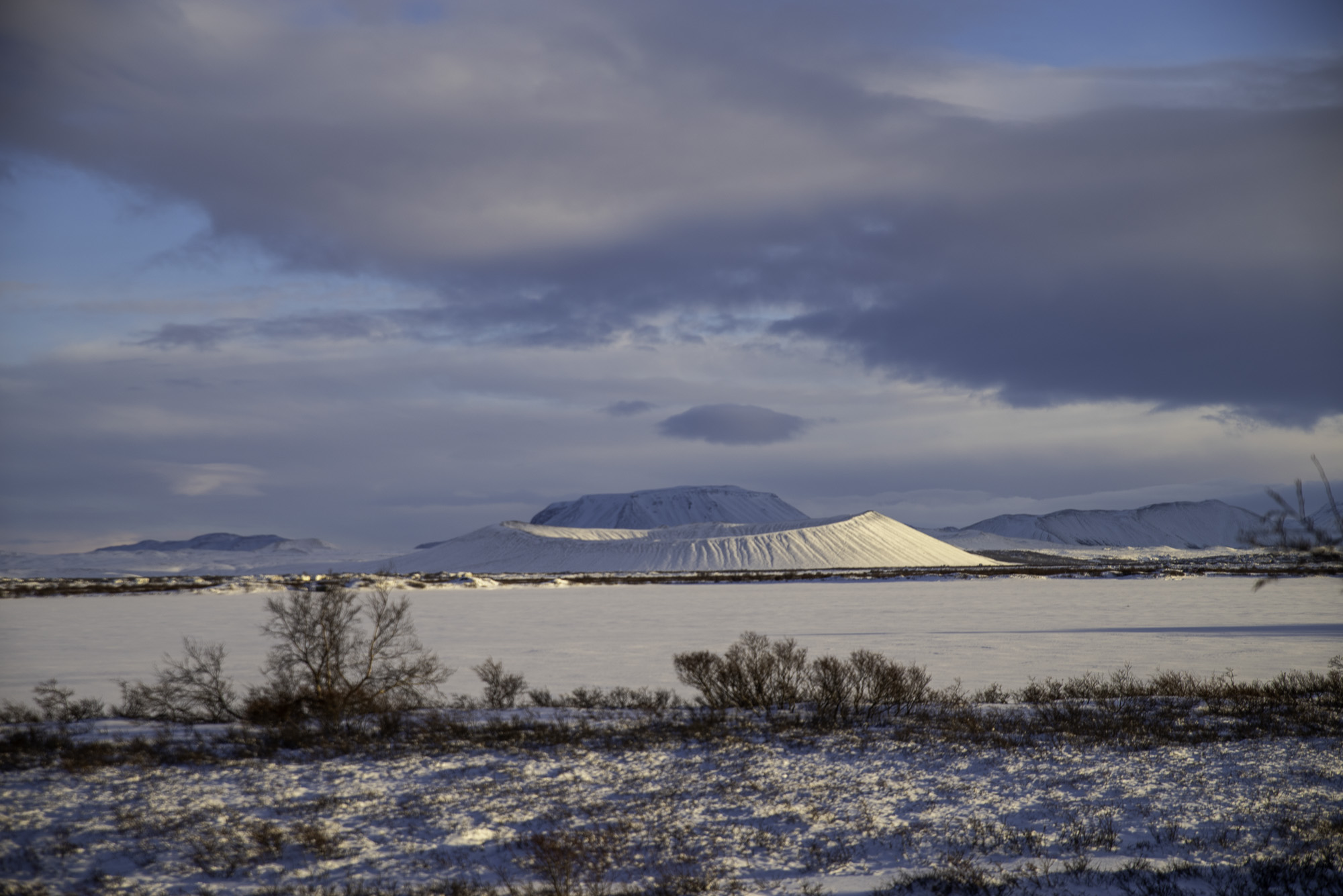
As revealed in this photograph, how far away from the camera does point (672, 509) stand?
548ft

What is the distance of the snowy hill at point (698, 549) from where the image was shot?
285ft

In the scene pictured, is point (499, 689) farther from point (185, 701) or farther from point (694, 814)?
point (694, 814)

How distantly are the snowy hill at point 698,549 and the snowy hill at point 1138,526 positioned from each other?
3434 inches

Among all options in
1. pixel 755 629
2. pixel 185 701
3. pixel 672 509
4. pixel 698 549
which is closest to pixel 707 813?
pixel 185 701

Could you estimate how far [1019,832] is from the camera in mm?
7059

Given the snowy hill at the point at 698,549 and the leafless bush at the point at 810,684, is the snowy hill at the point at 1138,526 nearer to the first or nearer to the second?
the snowy hill at the point at 698,549

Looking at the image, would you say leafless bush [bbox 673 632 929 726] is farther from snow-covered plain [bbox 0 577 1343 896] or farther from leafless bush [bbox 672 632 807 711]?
snow-covered plain [bbox 0 577 1343 896]

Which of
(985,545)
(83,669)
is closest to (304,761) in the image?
(83,669)

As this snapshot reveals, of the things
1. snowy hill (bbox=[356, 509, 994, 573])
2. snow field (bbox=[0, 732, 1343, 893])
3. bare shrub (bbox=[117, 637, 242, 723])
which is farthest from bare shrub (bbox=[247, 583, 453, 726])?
snowy hill (bbox=[356, 509, 994, 573])

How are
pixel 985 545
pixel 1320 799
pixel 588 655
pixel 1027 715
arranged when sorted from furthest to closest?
pixel 985 545, pixel 588 655, pixel 1027 715, pixel 1320 799

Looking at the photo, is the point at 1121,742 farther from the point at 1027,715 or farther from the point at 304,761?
the point at 304,761

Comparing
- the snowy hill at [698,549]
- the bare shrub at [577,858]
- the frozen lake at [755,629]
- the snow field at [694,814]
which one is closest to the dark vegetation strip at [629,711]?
the snow field at [694,814]

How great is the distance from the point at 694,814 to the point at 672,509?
15974cm

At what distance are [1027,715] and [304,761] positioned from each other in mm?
8783
